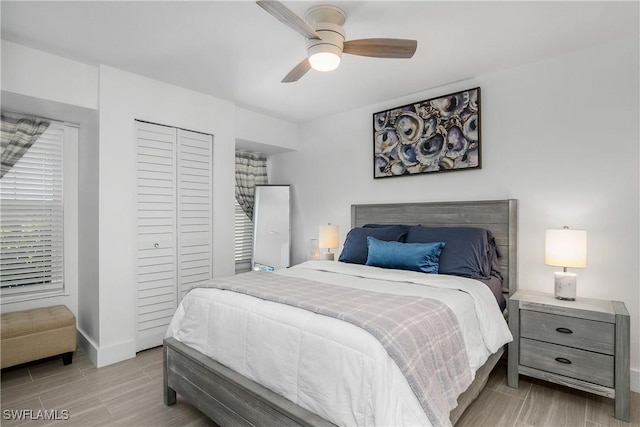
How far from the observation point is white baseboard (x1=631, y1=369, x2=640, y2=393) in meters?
2.38

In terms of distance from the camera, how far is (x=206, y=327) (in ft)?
6.72

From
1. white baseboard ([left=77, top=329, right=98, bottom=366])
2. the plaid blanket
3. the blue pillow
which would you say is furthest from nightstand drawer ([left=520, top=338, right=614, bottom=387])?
white baseboard ([left=77, top=329, right=98, bottom=366])

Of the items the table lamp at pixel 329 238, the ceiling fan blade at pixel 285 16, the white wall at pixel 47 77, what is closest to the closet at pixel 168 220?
the white wall at pixel 47 77

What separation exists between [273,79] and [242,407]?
2.69m

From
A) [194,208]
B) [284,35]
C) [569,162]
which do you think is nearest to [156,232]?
[194,208]

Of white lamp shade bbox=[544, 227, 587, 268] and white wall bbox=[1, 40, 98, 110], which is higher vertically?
white wall bbox=[1, 40, 98, 110]

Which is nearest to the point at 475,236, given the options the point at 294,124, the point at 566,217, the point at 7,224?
the point at 566,217

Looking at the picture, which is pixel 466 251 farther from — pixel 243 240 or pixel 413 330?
pixel 243 240

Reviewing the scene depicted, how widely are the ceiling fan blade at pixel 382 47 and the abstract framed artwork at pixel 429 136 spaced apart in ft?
4.39

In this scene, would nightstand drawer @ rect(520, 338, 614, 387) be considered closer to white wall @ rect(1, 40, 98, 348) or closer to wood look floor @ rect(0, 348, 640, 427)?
wood look floor @ rect(0, 348, 640, 427)

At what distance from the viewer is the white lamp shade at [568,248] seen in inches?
93.1

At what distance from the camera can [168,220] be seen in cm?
336

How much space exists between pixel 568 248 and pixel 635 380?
3.48 ft

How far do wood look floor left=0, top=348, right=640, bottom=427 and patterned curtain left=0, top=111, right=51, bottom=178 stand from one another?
5.90 ft
